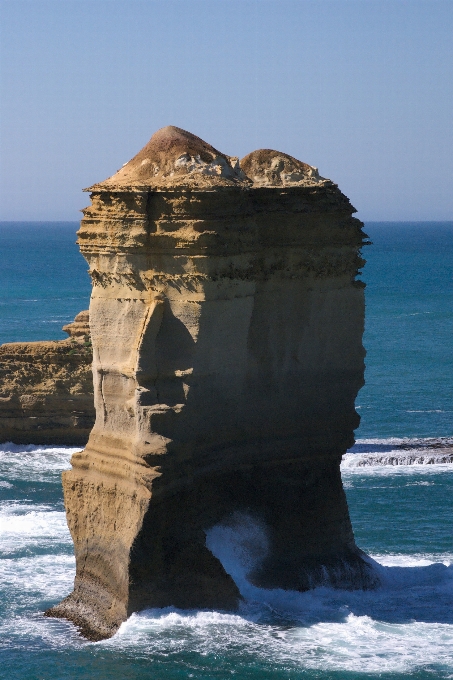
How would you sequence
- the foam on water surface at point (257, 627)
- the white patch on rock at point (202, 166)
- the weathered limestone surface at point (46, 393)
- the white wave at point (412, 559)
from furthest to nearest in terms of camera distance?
1. the weathered limestone surface at point (46, 393)
2. the white wave at point (412, 559)
3. the white patch on rock at point (202, 166)
4. the foam on water surface at point (257, 627)

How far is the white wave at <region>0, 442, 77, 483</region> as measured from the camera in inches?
1372

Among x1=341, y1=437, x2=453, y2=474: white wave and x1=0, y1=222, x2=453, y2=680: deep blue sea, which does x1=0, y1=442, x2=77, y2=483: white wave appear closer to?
x1=0, y1=222, x2=453, y2=680: deep blue sea

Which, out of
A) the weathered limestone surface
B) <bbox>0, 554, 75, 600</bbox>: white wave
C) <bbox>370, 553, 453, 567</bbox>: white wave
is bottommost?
<bbox>0, 554, 75, 600</bbox>: white wave

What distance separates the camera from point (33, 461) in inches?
1437

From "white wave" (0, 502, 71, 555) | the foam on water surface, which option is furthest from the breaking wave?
the foam on water surface

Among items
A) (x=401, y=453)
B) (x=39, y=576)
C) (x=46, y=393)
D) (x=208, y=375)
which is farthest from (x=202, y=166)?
(x=401, y=453)

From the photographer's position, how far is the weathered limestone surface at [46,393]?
37.3 meters

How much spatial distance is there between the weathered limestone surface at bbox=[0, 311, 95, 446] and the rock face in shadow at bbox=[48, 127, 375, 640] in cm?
1427

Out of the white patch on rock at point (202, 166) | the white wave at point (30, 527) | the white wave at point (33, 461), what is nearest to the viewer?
the white patch on rock at point (202, 166)

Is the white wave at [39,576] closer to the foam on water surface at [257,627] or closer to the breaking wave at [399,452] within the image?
the foam on water surface at [257,627]

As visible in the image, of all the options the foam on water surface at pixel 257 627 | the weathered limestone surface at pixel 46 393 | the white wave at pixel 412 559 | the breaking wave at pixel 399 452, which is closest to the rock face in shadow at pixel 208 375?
the foam on water surface at pixel 257 627

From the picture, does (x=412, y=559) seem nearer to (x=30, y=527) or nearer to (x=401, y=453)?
(x=30, y=527)

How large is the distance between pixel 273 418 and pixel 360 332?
2.20 m

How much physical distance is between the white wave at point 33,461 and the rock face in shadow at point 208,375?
12.0 m
